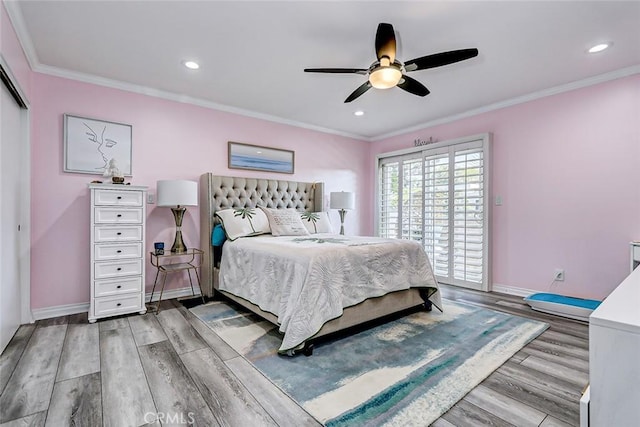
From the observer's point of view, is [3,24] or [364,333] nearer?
[3,24]

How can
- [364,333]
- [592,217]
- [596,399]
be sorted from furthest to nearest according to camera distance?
[592,217]
[364,333]
[596,399]

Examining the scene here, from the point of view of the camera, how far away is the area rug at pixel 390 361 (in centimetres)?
159

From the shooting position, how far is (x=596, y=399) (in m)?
0.71

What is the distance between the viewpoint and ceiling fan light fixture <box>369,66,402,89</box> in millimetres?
2160

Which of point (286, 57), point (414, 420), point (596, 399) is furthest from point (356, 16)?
point (414, 420)

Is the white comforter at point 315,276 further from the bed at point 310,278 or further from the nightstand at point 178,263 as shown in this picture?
the nightstand at point 178,263

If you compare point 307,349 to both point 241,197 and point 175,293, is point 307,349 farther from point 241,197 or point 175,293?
point 241,197

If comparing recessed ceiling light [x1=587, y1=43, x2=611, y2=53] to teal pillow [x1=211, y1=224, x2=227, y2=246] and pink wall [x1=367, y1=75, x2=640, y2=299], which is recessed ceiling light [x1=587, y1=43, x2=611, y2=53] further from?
teal pillow [x1=211, y1=224, x2=227, y2=246]

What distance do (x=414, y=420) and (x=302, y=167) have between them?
3.85 m

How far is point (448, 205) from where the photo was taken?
434 centimetres

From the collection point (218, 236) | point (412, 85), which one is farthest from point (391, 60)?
point (218, 236)

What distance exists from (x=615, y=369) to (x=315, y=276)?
1.65 meters

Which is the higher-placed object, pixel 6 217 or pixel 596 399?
pixel 6 217

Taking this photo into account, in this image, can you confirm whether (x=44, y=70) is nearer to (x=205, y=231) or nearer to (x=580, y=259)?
(x=205, y=231)
